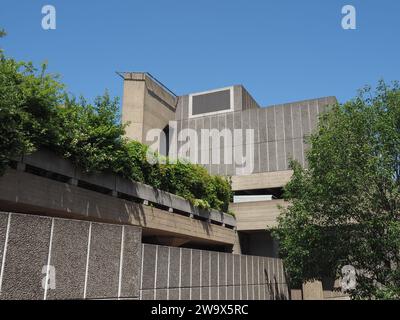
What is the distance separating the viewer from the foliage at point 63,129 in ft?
43.6

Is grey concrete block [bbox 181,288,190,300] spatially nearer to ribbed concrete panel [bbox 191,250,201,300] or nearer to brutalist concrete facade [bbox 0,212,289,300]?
ribbed concrete panel [bbox 191,250,201,300]

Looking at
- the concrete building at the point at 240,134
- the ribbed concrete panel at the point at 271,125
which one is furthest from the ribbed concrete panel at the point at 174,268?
the ribbed concrete panel at the point at 271,125

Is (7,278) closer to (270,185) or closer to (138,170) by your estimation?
(138,170)

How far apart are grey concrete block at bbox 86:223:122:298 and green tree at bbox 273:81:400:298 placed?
9.94 meters

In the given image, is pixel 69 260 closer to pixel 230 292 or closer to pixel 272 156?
pixel 230 292

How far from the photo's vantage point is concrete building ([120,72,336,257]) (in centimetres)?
3462

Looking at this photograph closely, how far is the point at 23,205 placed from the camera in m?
14.7

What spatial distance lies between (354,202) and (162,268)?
8.00 meters

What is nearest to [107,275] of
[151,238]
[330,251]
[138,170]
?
[330,251]

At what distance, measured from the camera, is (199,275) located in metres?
15.4

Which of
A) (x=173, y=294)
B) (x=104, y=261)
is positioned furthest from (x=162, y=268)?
(x=104, y=261)

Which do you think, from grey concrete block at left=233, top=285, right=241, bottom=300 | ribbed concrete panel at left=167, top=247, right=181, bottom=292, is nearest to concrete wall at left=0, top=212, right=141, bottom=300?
ribbed concrete panel at left=167, top=247, right=181, bottom=292

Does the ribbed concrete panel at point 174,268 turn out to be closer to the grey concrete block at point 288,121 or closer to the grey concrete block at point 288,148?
the grey concrete block at point 288,148

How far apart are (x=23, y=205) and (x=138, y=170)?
7111mm
